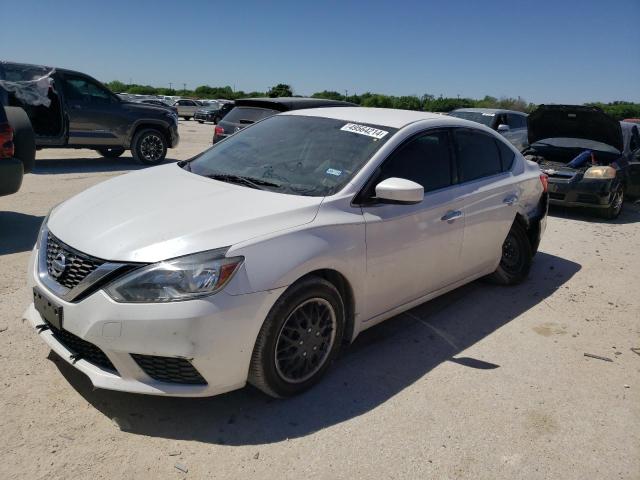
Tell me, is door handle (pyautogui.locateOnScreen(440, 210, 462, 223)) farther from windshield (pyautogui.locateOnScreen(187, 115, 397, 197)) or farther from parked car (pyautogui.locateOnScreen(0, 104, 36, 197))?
parked car (pyautogui.locateOnScreen(0, 104, 36, 197))

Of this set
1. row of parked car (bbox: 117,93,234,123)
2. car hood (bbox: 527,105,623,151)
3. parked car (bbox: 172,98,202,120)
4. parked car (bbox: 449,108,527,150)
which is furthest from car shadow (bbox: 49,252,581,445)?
parked car (bbox: 172,98,202,120)

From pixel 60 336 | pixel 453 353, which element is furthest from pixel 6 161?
pixel 453 353

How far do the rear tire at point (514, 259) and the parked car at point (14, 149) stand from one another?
5023 millimetres

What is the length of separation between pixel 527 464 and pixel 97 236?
249 cm

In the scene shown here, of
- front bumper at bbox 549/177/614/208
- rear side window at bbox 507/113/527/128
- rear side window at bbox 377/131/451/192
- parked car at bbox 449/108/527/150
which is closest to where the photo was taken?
rear side window at bbox 377/131/451/192

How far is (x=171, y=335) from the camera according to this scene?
2.46 meters

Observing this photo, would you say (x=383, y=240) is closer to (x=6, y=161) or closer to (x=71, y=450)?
(x=71, y=450)

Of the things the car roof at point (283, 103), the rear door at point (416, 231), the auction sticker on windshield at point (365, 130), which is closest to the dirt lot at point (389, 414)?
the rear door at point (416, 231)

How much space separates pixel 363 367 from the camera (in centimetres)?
348

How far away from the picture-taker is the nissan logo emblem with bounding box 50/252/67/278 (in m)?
2.72

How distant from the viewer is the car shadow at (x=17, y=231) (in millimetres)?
5309

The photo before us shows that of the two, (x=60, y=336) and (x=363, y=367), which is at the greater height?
(x=60, y=336)

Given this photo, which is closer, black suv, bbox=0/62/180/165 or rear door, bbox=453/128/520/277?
rear door, bbox=453/128/520/277

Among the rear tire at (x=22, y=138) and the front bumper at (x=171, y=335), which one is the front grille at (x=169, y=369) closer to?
the front bumper at (x=171, y=335)
